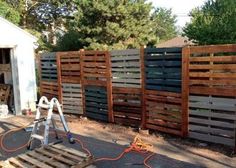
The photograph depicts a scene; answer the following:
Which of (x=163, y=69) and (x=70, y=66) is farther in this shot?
(x=70, y=66)

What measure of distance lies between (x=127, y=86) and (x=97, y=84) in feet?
4.19

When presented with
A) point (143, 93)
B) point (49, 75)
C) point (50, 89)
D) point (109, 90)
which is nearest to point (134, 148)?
point (143, 93)

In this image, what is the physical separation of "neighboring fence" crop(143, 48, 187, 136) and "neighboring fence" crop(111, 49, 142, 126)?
29 centimetres

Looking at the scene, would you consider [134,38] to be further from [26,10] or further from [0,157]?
[0,157]

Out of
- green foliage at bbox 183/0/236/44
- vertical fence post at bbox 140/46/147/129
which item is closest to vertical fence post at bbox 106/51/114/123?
vertical fence post at bbox 140/46/147/129

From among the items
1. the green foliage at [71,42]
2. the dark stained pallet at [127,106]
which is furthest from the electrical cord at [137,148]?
the green foliage at [71,42]

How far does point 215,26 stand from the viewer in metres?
16.3

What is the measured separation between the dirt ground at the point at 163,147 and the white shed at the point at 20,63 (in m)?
2.24

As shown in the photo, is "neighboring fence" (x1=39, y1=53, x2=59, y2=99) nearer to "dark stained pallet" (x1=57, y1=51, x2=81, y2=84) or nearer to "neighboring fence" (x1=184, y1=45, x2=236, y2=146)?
"dark stained pallet" (x1=57, y1=51, x2=81, y2=84)

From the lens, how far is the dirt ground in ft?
20.7

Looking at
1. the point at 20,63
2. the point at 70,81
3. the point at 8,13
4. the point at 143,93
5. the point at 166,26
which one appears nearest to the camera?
the point at 143,93

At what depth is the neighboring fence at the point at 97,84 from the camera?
941 centimetres

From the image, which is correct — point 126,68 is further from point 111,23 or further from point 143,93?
point 111,23

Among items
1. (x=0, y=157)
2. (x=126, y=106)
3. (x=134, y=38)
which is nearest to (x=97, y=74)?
(x=126, y=106)
